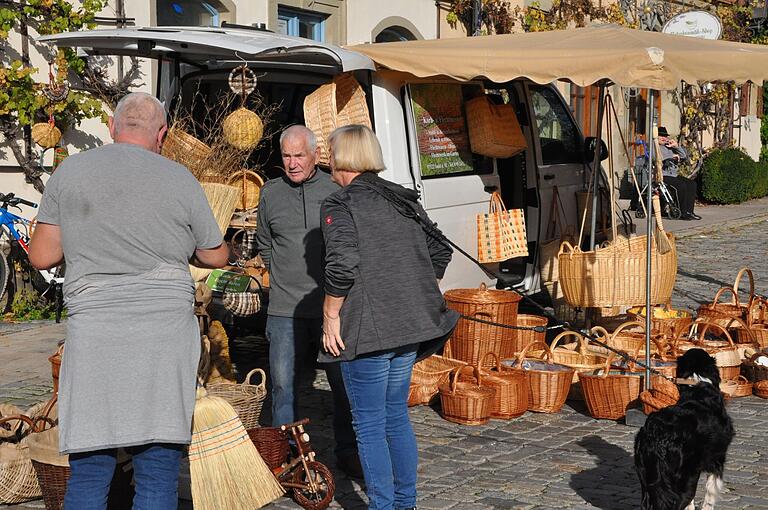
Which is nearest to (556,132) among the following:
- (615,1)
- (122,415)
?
(122,415)

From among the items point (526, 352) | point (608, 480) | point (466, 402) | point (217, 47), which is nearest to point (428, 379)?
point (466, 402)

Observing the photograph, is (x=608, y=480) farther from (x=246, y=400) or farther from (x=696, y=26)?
(x=696, y=26)

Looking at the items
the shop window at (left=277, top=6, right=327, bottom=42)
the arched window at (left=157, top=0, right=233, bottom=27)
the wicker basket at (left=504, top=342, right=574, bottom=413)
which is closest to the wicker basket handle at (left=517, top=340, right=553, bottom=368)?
the wicker basket at (left=504, top=342, right=574, bottom=413)

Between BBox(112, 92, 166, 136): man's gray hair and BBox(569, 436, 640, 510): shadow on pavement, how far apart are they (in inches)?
107

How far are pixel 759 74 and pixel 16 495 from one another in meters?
5.00

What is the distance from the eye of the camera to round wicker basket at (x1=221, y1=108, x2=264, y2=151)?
21.2 feet

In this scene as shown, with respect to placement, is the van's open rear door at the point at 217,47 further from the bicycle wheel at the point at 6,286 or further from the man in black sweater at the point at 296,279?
the bicycle wheel at the point at 6,286

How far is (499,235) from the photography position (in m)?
7.36

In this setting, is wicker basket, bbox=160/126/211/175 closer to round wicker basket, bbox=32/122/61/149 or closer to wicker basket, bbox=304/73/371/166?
wicker basket, bbox=304/73/371/166

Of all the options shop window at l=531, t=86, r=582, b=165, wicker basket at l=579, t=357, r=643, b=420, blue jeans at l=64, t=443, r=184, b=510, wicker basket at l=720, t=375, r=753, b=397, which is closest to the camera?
blue jeans at l=64, t=443, r=184, b=510

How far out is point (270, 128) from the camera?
7281 mm

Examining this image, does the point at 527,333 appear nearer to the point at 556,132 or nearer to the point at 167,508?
the point at 556,132

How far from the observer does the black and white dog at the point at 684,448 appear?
4.35 meters

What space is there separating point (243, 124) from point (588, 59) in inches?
81.9
